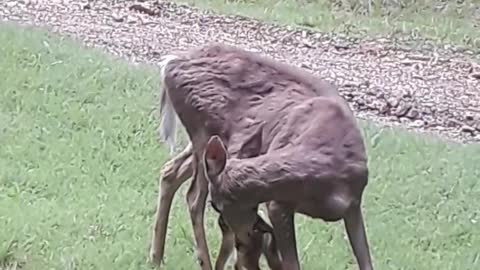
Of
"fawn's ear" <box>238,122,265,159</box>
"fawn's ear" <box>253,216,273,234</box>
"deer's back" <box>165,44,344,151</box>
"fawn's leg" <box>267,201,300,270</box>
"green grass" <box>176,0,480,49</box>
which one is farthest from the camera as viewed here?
"green grass" <box>176,0,480,49</box>

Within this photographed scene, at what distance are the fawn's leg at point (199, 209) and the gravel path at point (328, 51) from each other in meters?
4.03

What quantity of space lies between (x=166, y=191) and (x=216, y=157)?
1.33 meters

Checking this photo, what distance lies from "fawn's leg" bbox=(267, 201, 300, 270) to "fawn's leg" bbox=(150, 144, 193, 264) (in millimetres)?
1149

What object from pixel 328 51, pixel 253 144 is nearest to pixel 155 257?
pixel 253 144

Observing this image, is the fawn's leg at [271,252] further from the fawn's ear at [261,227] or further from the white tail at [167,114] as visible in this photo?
the white tail at [167,114]

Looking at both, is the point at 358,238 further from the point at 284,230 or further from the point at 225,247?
the point at 225,247

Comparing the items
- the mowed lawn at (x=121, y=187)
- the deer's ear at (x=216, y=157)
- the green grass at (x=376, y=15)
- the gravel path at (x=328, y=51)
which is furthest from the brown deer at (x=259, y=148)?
the green grass at (x=376, y=15)

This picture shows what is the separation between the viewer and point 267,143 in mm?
5691

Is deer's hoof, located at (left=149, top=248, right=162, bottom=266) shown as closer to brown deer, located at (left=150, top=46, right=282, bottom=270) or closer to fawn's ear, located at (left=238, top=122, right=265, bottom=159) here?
brown deer, located at (left=150, top=46, right=282, bottom=270)

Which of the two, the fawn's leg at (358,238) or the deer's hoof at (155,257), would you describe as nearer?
the fawn's leg at (358,238)

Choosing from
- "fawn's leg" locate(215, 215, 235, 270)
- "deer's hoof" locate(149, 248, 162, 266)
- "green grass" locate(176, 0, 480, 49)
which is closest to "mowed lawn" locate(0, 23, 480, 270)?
"deer's hoof" locate(149, 248, 162, 266)

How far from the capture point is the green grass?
14.3 m

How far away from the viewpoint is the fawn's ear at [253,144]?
574 centimetres

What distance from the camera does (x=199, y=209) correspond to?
6.34 m
